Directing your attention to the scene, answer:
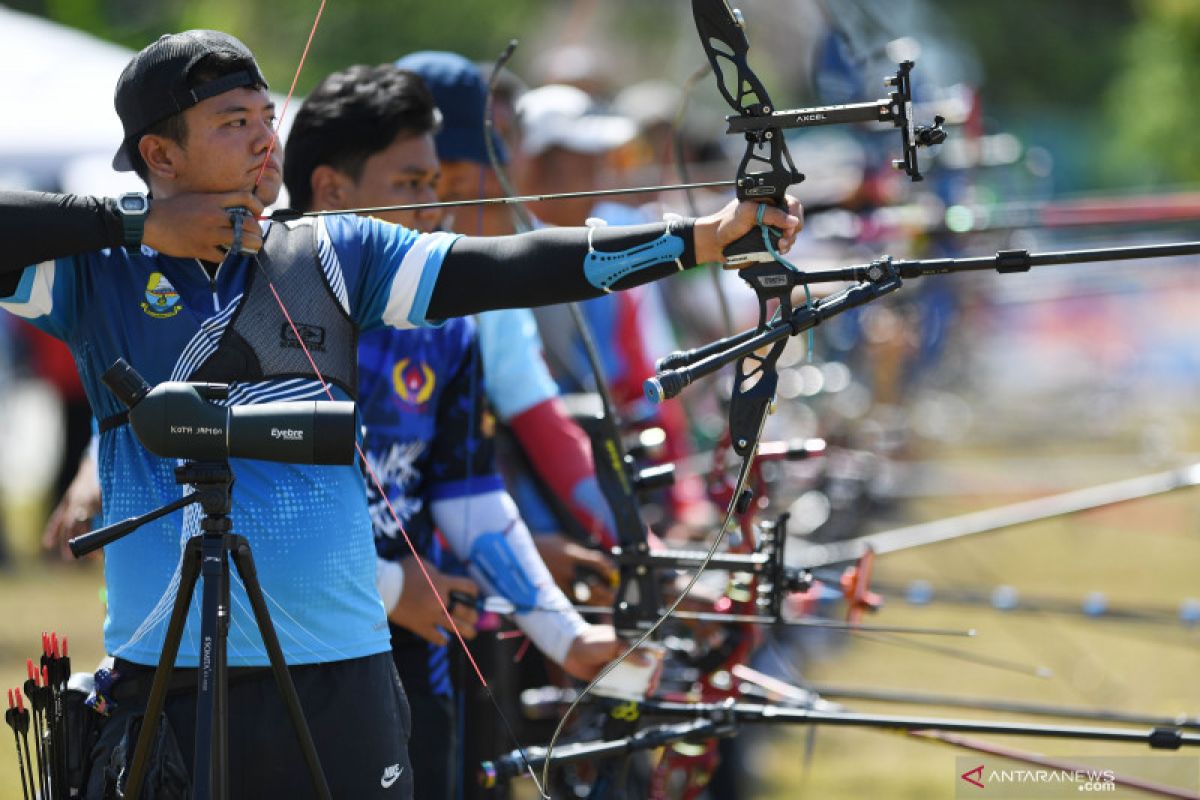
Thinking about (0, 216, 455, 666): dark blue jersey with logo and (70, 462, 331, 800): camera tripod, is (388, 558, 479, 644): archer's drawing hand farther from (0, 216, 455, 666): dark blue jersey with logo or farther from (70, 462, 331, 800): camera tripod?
(70, 462, 331, 800): camera tripod

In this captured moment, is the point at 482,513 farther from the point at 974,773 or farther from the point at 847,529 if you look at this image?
the point at 847,529

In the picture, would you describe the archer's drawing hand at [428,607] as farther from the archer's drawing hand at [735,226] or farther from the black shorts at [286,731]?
the archer's drawing hand at [735,226]

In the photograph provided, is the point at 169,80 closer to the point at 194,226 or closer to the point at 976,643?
the point at 194,226

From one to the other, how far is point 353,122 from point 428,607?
3.29 feet

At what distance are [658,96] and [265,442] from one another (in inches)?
457

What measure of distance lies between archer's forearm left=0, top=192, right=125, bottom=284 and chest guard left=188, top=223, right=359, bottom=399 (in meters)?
0.22

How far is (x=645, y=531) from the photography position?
3.30 meters

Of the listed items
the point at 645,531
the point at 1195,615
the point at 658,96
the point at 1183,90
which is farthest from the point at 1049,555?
the point at 1183,90

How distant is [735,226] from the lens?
239cm

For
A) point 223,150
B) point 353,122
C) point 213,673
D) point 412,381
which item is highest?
point 353,122

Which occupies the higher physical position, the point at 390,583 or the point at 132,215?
the point at 132,215

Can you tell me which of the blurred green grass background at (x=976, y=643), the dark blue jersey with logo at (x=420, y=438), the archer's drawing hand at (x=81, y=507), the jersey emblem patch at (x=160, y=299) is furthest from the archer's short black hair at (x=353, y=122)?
the blurred green grass background at (x=976, y=643)

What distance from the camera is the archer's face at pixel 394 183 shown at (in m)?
3.32

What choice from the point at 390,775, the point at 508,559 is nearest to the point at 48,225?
the point at 390,775
